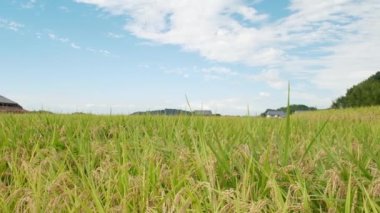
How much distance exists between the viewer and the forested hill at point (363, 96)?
35.8 metres

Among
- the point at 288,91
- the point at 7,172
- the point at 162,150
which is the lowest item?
the point at 7,172

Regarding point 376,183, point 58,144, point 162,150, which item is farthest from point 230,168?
point 58,144

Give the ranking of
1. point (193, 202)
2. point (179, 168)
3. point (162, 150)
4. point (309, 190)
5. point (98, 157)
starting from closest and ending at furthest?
point (193, 202) < point (309, 190) < point (179, 168) < point (162, 150) < point (98, 157)

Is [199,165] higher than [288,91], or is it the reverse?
[288,91]

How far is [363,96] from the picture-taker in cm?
3762

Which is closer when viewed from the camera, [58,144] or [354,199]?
[354,199]

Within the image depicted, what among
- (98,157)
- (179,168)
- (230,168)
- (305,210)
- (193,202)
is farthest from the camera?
(98,157)

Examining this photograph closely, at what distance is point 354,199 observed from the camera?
1.91 metres

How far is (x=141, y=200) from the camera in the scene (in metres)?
2.10

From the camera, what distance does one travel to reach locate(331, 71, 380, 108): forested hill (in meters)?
35.8

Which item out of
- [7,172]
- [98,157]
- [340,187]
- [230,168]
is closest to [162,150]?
[98,157]

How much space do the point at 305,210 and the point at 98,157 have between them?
2133 millimetres

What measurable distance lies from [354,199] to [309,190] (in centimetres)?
26

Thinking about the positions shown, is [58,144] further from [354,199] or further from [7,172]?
[354,199]
